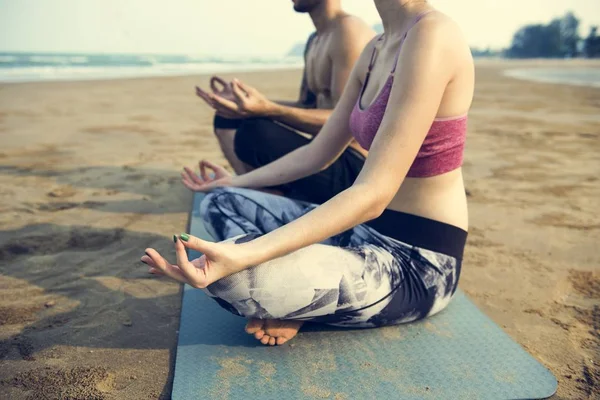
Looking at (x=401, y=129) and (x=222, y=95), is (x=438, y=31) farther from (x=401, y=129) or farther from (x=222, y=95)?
(x=222, y=95)

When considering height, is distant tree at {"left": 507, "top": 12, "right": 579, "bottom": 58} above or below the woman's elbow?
below

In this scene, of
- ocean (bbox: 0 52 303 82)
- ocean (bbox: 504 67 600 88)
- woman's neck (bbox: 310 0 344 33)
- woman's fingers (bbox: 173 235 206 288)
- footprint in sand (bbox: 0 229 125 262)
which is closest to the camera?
woman's fingers (bbox: 173 235 206 288)

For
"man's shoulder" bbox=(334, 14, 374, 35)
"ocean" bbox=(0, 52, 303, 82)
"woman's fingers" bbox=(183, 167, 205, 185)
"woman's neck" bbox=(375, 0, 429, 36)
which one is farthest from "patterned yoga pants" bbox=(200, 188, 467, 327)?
"ocean" bbox=(0, 52, 303, 82)

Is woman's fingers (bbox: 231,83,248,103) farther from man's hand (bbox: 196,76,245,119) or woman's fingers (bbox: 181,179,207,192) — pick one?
woman's fingers (bbox: 181,179,207,192)

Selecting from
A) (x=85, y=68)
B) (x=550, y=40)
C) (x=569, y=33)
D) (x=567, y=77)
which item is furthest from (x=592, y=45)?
(x=85, y=68)

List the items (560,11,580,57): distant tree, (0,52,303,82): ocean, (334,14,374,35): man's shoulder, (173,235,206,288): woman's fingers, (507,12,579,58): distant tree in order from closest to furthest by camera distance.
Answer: (173,235,206,288): woman's fingers → (334,14,374,35): man's shoulder → (0,52,303,82): ocean → (560,11,580,57): distant tree → (507,12,579,58): distant tree

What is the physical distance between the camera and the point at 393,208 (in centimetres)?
175

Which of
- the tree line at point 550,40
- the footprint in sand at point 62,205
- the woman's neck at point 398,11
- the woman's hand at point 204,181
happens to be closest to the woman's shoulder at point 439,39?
the woman's neck at point 398,11

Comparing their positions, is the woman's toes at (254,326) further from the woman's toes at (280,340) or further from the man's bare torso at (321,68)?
the man's bare torso at (321,68)

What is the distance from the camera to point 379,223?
1795 mm

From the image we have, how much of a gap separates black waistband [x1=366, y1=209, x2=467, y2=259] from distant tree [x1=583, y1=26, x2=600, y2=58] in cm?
5894

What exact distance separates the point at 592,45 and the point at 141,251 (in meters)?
60.4

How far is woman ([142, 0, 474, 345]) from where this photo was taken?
1.41 metres

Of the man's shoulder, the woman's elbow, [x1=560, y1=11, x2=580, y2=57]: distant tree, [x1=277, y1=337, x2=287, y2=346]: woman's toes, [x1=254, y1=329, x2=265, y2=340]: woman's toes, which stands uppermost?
the man's shoulder
